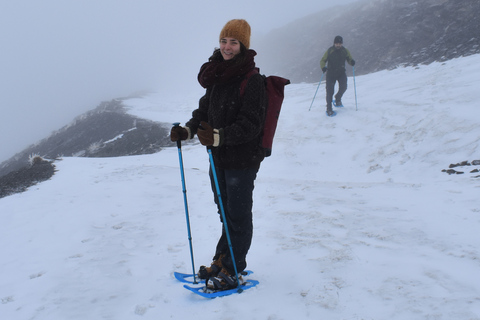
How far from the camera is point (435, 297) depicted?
8.86ft

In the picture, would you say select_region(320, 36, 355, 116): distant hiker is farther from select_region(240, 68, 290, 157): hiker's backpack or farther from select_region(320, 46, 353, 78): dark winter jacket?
select_region(240, 68, 290, 157): hiker's backpack

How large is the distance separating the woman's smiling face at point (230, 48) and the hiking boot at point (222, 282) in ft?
7.47

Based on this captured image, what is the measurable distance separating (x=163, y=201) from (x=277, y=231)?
9.62 feet

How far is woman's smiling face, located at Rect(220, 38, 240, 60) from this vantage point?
3.05 meters

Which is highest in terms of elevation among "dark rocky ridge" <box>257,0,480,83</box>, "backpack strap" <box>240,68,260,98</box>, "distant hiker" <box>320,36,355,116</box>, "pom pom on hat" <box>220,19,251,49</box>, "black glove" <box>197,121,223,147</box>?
"dark rocky ridge" <box>257,0,480,83</box>

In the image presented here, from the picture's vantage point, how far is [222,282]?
3.18 m

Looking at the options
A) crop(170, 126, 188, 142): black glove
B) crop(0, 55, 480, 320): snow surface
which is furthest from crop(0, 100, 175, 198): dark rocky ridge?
crop(170, 126, 188, 142): black glove

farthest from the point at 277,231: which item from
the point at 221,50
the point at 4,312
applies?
the point at 4,312

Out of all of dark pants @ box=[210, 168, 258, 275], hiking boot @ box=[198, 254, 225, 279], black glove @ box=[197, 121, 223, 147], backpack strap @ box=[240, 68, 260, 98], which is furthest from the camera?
hiking boot @ box=[198, 254, 225, 279]

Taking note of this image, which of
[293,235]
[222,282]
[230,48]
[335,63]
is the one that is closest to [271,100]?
[230,48]

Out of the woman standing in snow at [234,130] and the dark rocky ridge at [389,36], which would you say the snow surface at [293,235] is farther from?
the dark rocky ridge at [389,36]

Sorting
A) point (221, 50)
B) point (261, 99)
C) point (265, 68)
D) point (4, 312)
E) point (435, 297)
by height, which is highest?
point (265, 68)

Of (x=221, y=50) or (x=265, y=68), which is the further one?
(x=265, y=68)

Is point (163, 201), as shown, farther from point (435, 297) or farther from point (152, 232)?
point (435, 297)
